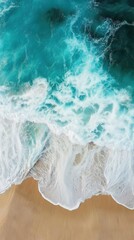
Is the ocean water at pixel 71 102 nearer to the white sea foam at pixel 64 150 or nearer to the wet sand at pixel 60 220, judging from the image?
the white sea foam at pixel 64 150

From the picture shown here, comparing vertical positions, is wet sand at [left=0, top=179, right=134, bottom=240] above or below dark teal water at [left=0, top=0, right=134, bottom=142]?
below

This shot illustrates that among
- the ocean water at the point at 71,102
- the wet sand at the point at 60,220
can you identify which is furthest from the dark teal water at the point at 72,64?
the wet sand at the point at 60,220

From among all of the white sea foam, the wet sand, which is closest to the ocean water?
the white sea foam

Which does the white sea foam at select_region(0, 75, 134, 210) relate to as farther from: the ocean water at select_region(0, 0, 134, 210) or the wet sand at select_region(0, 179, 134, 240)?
the wet sand at select_region(0, 179, 134, 240)

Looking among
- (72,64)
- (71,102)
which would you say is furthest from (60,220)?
(72,64)

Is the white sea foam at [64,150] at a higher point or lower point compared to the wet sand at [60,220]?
higher

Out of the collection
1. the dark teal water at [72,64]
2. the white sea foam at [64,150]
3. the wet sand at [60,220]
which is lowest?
the wet sand at [60,220]

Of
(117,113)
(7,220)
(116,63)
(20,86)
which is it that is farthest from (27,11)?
(7,220)
